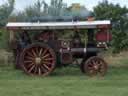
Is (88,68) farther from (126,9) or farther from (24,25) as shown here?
(126,9)

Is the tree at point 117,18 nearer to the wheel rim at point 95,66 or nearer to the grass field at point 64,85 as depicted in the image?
the grass field at point 64,85

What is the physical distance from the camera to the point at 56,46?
19344 millimetres

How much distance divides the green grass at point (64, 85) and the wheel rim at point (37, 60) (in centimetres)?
30

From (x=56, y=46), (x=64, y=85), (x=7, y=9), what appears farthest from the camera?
(x=7, y=9)

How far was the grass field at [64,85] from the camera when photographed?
14.0 m

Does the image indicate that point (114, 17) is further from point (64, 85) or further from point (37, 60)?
point (64, 85)

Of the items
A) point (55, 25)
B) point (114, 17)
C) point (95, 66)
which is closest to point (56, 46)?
point (55, 25)

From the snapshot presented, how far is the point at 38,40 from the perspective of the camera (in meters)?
19.5

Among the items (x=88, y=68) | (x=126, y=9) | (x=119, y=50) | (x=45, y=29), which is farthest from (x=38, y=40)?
(x=126, y=9)

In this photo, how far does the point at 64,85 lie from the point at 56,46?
12.8 feet

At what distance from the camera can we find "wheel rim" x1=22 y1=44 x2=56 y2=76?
19078 millimetres

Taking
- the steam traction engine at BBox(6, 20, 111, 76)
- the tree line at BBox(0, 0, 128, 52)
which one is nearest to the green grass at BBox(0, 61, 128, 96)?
the steam traction engine at BBox(6, 20, 111, 76)

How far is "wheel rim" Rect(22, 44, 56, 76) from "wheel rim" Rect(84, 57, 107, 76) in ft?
3.98

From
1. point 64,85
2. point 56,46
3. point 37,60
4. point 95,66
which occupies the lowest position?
point 64,85
